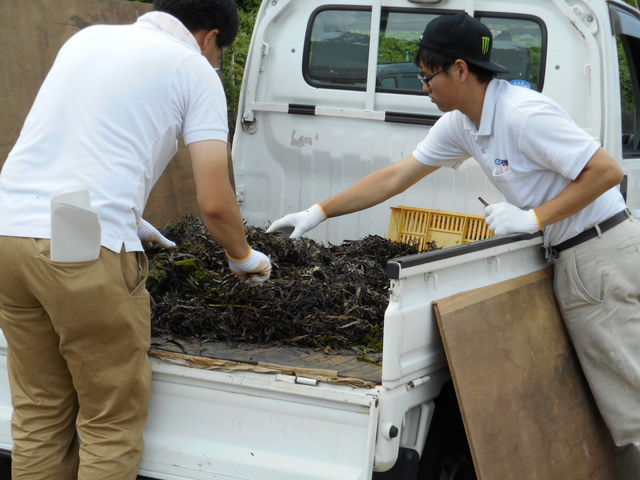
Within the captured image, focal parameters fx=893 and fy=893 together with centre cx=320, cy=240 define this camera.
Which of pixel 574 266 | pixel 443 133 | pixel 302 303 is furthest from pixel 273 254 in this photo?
pixel 574 266

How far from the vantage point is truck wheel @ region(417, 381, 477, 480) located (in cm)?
304

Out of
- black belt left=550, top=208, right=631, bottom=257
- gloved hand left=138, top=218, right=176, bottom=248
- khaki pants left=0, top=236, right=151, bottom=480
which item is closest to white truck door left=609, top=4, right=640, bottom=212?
black belt left=550, top=208, right=631, bottom=257

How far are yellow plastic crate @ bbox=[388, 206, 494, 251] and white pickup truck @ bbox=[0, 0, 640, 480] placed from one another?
172 mm

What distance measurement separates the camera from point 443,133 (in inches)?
153

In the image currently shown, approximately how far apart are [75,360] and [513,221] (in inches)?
65.1

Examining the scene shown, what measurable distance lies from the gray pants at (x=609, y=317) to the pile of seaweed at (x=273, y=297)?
0.76 meters

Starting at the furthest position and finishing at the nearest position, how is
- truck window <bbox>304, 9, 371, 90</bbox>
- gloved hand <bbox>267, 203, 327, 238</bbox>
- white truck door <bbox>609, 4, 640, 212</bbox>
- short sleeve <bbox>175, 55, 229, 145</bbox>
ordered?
truck window <bbox>304, 9, 371, 90</bbox> < white truck door <bbox>609, 4, 640, 212</bbox> < gloved hand <bbox>267, 203, 327, 238</bbox> < short sleeve <bbox>175, 55, 229, 145</bbox>

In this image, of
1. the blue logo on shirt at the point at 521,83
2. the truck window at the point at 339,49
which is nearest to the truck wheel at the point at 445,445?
the blue logo on shirt at the point at 521,83

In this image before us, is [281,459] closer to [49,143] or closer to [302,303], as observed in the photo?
[302,303]

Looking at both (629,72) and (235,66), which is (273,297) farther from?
(235,66)

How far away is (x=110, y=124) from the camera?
277 centimetres

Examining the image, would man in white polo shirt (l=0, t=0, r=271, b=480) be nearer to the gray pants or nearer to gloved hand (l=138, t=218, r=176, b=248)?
gloved hand (l=138, t=218, r=176, b=248)

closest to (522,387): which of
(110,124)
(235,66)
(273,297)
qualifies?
(273,297)

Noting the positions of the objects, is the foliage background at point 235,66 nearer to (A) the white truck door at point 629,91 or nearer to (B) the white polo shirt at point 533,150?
(A) the white truck door at point 629,91
